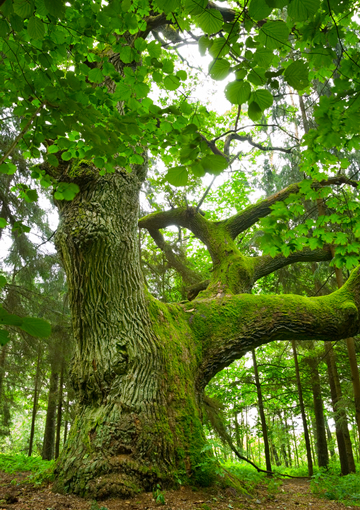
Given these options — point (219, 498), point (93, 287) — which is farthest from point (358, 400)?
point (93, 287)

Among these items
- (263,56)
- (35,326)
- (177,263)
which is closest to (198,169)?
(263,56)

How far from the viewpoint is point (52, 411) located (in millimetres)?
9922

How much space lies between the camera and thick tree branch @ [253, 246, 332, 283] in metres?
5.30

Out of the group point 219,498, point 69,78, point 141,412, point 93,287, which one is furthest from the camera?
point 93,287

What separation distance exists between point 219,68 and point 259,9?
0.20 meters

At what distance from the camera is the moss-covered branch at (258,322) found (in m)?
3.92

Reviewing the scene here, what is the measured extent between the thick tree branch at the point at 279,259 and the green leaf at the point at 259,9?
14.8 ft

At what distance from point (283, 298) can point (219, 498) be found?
2.46 metres

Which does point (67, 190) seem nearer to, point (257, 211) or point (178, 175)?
point (178, 175)

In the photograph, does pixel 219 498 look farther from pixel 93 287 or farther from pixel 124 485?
pixel 93 287

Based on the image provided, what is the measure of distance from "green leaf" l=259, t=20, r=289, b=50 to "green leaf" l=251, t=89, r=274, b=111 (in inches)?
6.1

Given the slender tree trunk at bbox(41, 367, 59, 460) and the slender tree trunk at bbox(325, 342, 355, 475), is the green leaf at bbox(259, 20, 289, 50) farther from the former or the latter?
the slender tree trunk at bbox(41, 367, 59, 460)

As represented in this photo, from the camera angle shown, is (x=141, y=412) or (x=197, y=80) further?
(x=197, y=80)

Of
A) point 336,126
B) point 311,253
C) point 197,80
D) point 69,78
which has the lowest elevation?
point 69,78
